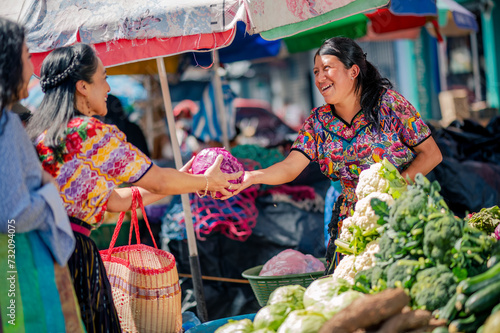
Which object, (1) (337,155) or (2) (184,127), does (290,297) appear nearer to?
(1) (337,155)

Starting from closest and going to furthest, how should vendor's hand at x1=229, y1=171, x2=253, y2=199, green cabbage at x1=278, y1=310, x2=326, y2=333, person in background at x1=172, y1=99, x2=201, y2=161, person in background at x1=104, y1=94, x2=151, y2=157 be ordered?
green cabbage at x1=278, y1=310, x2=326, y2=333 < vendor's hand at x1=229, y1=171, x2=253, y2=199 < person in background at x1=104, y1=94, x2=151, y2=157 < person in background at x1=172, y1=99, x2=201, y2=161

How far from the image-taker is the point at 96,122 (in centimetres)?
244

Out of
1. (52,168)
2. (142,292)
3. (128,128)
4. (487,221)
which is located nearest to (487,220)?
(487,221)

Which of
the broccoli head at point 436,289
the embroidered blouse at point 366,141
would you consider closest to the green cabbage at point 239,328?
the broccoli head at point 436,289

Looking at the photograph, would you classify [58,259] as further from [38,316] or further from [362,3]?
[362,3]

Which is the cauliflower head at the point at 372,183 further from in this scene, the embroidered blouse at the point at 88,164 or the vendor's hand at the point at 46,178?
the vendor's hand at the point at 46,178

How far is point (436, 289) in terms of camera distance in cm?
204

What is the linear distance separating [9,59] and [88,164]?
534mm

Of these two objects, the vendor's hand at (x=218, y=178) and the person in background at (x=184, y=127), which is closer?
the vendor's hand at (x=218, y=178)

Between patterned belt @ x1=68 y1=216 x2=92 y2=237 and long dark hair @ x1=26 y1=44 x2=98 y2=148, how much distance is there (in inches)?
15.8

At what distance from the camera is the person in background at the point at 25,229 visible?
82.3 inches

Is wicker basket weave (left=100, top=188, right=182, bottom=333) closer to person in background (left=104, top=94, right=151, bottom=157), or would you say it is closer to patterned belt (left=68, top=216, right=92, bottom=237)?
patterned belt (left=68, top=216, right=92, bottom=237)

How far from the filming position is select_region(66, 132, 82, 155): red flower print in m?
2.37

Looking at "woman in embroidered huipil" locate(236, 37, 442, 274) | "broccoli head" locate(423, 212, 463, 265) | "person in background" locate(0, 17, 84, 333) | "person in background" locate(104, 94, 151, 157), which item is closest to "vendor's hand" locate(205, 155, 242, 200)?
"woman in embroidered huipil" locate(236, 37, 442, 274)
